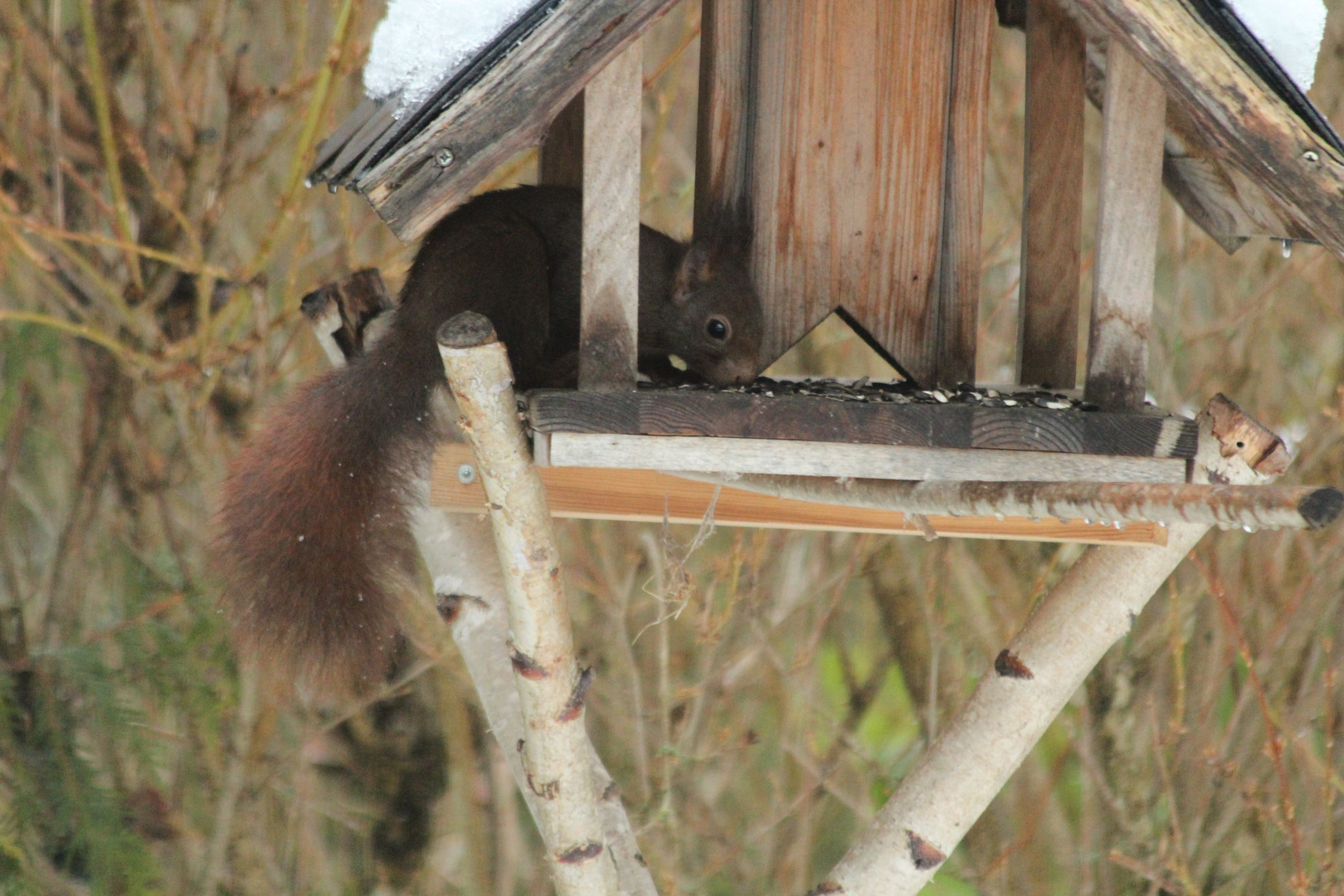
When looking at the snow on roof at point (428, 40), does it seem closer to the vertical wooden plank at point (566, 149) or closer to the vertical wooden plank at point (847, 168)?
the vertical wooden plank at point (847, 168)

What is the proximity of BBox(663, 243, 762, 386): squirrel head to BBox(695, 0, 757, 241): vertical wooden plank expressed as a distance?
58mm

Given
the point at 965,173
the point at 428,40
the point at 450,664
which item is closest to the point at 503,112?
the point at 428,40

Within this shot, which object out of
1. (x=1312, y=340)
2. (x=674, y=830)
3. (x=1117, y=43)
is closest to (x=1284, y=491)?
(x=1117, y=43)

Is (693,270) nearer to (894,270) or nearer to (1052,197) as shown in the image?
(894,270)

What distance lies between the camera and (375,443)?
158 centimetres

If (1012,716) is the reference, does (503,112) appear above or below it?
above

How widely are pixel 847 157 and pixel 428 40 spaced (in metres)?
0.67

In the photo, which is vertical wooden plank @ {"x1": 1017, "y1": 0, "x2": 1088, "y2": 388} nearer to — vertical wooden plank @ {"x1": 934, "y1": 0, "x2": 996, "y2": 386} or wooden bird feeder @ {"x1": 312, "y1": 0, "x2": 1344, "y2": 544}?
wooden bird feeder @ {"x1": 312, "y1": 0, "x2": 1344, "y2": 544}

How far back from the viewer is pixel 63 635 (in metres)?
2.78

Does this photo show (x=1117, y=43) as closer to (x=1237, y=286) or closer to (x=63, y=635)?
(x=1237, y=286)

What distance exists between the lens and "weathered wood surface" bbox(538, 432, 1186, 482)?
1.30 meters

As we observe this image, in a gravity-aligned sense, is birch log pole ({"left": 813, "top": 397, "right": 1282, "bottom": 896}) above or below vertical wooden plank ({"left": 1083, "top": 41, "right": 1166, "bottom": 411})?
below

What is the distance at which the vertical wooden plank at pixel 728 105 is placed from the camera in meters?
1.73

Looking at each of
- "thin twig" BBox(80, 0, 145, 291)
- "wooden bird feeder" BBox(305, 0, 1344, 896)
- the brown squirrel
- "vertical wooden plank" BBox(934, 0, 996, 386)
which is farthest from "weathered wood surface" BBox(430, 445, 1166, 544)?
"thin twig" BBox(80, 0, 145, 291)
